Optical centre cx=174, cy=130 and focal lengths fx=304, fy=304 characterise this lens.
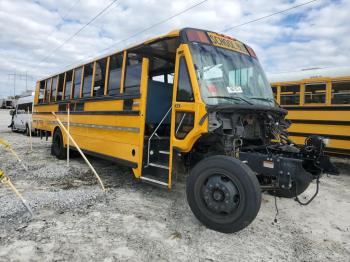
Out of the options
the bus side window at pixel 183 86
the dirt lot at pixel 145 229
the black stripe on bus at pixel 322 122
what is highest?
the bus side window at pixel 183 86

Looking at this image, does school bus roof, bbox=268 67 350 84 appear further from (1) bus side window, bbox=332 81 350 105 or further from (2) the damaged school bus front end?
(2) the damaged school bus front end

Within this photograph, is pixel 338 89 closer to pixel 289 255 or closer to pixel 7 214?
pixel 289 255

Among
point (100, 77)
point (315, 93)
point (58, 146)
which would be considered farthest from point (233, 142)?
point (58, 146)

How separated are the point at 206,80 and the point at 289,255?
7.86ft

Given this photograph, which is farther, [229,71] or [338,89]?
[338,89]

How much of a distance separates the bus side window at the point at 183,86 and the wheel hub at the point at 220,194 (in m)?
1.18

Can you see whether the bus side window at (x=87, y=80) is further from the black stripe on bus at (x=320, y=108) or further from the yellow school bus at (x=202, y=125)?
the black stripe on bus at (x=320, y=108)

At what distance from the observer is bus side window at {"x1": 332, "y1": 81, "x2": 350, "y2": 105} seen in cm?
721

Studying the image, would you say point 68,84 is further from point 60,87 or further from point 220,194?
point 220,194

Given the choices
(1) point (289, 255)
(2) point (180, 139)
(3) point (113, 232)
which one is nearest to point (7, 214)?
(3) point (113, 232)

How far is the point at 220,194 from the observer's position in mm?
3656

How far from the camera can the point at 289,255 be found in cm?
327

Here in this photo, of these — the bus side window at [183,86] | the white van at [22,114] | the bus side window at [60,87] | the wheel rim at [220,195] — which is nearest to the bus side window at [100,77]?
the bus side window at [60,87]

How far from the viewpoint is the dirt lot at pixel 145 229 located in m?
3.20
